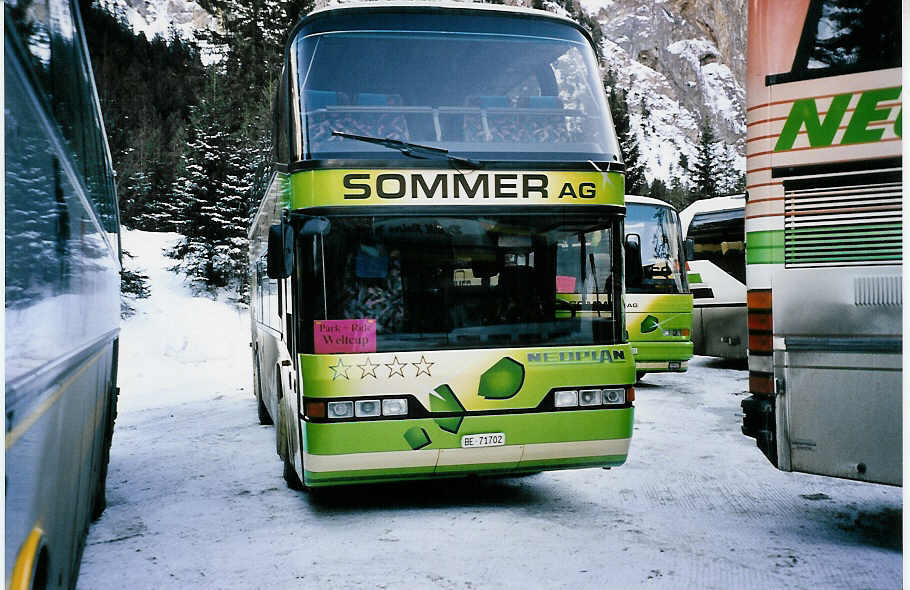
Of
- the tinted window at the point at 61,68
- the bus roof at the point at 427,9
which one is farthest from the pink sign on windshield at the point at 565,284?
the tinted window at the point at 61,68

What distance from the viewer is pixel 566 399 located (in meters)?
6.26

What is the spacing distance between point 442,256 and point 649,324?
8693 mm

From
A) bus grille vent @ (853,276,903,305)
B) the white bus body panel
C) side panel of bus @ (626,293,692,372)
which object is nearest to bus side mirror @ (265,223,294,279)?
the white bus body panel

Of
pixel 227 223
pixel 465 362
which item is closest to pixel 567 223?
pixel 465 362

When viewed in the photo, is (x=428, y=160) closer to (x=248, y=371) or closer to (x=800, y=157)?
(x=800, y=157)

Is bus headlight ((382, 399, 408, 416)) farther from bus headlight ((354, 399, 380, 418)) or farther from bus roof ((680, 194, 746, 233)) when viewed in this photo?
bus roof ((680, 194, 746, 233))

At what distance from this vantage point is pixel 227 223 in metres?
28.7

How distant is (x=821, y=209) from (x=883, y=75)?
0.77 m

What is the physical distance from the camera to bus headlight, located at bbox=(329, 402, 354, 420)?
5930mm

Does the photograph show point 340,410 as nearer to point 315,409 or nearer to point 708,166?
point 315,409

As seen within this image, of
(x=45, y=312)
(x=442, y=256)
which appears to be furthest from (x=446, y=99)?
(x=45, y=312)

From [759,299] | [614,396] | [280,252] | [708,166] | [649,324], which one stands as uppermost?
[708,166]

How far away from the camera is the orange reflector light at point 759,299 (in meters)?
5.26

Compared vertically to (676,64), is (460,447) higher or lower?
lower
